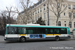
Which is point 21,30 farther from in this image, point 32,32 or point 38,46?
point 38,46

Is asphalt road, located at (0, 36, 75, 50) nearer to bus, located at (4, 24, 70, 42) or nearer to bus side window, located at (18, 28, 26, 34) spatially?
bus, located at (4, 24, 70, 42)

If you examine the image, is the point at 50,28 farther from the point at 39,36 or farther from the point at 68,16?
the point at 68,16

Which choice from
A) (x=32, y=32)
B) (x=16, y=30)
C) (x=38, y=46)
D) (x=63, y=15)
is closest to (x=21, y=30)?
(x=16, y=30)

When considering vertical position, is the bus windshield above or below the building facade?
below

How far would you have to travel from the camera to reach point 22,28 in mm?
14969

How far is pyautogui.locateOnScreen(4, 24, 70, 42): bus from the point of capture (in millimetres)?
14367

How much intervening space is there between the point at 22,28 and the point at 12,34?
1920 millimetres

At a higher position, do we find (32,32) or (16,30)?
(16,30)

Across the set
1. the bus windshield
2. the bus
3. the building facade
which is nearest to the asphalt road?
the bus

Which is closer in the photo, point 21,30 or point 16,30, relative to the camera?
point 16,30

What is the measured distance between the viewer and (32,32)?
15273mm

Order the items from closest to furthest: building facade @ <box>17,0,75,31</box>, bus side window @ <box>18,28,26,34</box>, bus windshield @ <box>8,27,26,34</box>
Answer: bus windshield @ <box>8,27,26,34</box> → bus side window @ <box>18,28,26,34</box> → building facade @ <box>17,0,75,31</box>

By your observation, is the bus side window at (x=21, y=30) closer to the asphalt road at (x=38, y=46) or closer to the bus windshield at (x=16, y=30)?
the bus windshield at (x=16, y=30)

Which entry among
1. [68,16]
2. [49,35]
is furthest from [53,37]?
[68,16]
